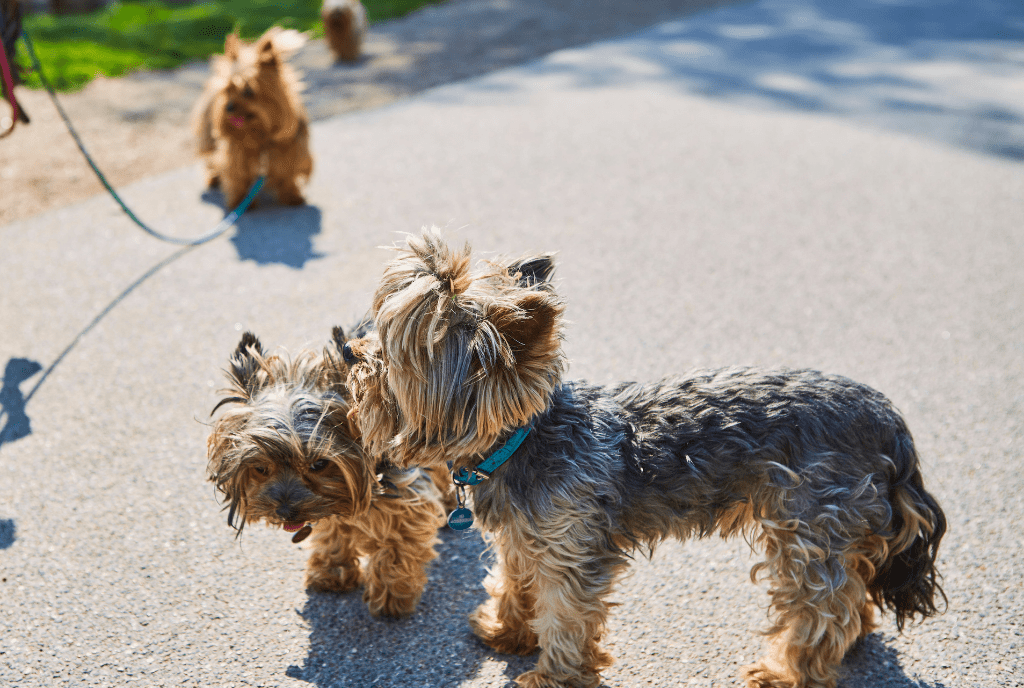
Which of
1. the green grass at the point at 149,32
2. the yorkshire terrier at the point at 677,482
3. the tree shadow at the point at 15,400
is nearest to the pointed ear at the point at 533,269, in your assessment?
the yorkshire terrier at the point at 677,482

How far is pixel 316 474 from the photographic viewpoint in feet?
9.73

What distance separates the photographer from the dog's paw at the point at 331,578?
3.49 meters

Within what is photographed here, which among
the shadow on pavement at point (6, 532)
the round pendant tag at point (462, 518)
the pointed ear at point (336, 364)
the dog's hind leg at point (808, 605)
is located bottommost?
the shadow on pavement at point (6, 532)

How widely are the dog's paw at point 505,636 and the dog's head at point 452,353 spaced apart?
951mm

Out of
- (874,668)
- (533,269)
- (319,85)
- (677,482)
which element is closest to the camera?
(533,269)

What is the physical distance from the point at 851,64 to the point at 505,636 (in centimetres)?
1100

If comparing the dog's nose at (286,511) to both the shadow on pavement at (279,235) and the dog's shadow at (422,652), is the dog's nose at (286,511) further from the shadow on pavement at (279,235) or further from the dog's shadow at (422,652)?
the shadow on pavement at (279,235)

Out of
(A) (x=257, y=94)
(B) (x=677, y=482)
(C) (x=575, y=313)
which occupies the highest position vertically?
(A) (x=257, y=94)

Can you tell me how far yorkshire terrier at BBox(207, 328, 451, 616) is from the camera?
2.89 meters

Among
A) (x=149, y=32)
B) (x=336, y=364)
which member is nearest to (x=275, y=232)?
(x=336, y=364)

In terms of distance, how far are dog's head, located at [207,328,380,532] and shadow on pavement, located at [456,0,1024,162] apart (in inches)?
317

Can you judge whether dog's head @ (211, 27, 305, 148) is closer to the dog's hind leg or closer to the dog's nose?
the dog's nose

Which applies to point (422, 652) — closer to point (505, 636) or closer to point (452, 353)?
point (505, 636)

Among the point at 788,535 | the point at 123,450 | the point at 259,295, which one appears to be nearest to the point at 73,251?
the point at 259,295
